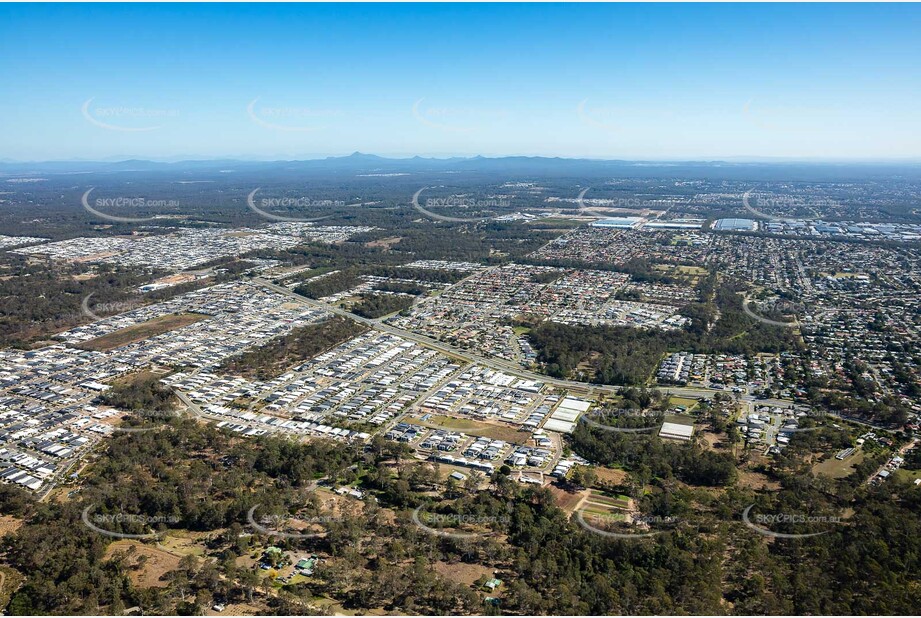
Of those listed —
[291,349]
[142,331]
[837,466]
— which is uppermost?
[142,331]

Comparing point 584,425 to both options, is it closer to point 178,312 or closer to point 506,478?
point 506,478

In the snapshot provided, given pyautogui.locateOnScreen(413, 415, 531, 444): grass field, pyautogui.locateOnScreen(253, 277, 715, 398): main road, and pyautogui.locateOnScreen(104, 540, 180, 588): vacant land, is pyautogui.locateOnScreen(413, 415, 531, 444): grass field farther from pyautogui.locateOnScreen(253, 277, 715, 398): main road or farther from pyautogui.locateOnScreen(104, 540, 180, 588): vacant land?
pyautogui.locateOnScreen(104, 540, 180, 588): vacant land

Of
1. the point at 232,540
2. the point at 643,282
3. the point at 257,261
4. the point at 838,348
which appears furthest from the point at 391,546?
the point at 257,261

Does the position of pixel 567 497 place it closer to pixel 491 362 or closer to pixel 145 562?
pixel 145 562

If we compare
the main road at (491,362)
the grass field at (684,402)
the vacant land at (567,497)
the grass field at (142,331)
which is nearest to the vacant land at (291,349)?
the main road at (491,362)

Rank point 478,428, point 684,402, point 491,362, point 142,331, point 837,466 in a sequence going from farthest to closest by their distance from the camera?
point 142,331 → point 491,362 → point 684,402 → point 478,428 → point 837,466

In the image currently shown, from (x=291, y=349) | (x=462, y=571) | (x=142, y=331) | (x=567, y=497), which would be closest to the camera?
(x=462, y=571)

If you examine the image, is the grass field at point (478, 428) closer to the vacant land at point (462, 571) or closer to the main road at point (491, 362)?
the main road at point (491, 362)

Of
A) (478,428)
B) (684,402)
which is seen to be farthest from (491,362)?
(684,402)
